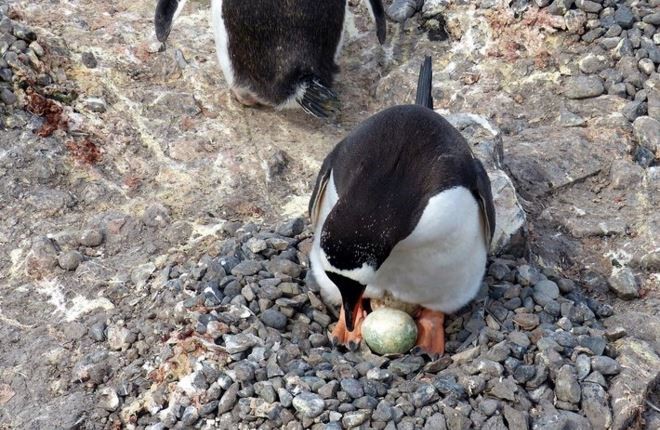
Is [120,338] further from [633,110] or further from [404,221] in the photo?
[633,110]

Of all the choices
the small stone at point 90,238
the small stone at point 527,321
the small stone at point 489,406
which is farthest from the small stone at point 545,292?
the small stone at point 90,238

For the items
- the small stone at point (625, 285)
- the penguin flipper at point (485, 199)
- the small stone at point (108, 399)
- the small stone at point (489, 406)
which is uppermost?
the penguin flipper at point (485, 199)

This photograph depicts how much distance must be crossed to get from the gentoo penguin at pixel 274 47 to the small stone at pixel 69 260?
157 centimetres

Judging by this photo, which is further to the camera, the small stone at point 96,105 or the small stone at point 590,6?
the small stone at point 590,6

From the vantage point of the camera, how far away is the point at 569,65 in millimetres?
5180

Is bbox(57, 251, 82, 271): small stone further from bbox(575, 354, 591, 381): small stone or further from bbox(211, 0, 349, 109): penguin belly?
bbox(575, 354, 591, 381): small stone

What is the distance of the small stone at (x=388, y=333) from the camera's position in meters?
3.44

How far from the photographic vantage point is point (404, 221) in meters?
3.08

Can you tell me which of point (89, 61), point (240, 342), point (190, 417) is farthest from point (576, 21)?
point (190, 417)

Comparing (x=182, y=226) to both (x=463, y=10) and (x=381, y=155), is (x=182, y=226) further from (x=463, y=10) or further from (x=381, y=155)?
(x=463, y=10)

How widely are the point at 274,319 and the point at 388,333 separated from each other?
0.43 metres

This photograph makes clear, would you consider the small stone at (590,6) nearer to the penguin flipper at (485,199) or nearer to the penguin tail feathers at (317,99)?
the penguin tail feathers at (317,99)

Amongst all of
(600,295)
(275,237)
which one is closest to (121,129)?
(275,237)

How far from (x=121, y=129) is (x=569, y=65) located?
2.50 m
